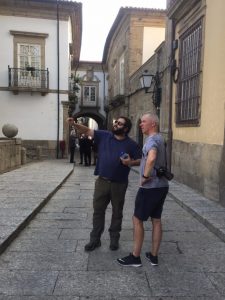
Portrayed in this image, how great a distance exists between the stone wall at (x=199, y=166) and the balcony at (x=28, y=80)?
1099 cm

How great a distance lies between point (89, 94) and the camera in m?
35.8

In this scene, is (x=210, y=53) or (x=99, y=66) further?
(x=99, y=66)

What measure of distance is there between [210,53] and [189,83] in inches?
67.2

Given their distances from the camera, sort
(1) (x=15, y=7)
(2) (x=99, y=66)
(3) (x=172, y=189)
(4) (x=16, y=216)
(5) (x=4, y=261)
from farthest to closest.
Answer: (2) (x=99, y=66) → (1) (x=15, y=7) → (3) (x=172, y=189) → (4) (x=16, y=216) → (5) (x=4, y=261)

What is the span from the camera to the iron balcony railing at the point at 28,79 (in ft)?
63.9

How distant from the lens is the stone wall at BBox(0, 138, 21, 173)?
11680 mm

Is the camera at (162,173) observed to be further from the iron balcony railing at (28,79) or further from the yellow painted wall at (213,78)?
the iron balcony railing at (28,79)

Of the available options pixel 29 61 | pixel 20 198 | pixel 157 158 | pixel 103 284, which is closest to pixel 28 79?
pixel 29 61

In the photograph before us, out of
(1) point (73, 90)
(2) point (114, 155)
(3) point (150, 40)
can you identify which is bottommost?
(2) point (114, 155)

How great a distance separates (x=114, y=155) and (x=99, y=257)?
47.0 inches

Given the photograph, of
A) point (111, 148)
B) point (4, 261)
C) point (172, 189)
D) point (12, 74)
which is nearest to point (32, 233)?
point (4, 261)

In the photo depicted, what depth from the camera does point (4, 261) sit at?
4180mm

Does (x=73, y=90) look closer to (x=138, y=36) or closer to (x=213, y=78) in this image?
(x=138, y=36)

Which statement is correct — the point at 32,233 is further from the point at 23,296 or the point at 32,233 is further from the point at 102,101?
the point at 102,101
